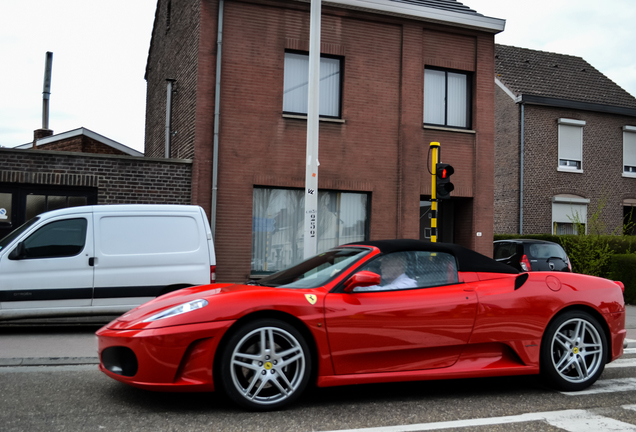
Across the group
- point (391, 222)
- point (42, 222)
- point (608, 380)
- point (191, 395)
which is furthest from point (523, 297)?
point (391, 222)

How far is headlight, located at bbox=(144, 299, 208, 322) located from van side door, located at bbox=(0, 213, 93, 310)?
4.51m

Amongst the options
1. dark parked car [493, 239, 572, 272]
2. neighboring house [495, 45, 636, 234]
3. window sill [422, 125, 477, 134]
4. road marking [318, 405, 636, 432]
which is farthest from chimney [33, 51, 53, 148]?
road marking [318, 405, 636, 432]

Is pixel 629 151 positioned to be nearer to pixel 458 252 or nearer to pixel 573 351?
pixel 573 351

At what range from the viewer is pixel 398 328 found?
15.5 feet

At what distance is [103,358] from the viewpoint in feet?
15.0

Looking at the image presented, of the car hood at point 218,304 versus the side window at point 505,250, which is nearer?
the car hood at point 218,304

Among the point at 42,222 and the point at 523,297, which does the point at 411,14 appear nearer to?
the point at 42,222

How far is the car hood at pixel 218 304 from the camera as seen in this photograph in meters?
4.36

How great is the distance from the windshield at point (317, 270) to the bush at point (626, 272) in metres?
12.5

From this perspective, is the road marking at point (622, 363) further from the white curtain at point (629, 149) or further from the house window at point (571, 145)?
the white curtain at point (629, 149)

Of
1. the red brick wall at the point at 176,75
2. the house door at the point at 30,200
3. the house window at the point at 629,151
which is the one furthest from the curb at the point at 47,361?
the house window at the point at 629,151

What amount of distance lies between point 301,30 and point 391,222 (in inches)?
196

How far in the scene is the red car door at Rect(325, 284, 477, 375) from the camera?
461 cm

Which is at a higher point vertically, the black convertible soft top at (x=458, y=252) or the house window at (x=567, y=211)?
the house window at (x=567, y=211)
